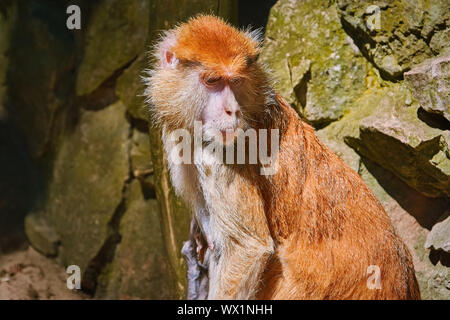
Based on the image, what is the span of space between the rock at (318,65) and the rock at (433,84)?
604 mm

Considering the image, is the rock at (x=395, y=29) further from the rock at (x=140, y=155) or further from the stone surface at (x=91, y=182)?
the stone surface at (x=91, y=182)

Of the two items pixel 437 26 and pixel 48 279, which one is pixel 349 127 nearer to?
pixel 437 26

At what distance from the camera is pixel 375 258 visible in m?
3.20

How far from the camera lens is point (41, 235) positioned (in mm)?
6219

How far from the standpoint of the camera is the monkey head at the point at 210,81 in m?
3.01

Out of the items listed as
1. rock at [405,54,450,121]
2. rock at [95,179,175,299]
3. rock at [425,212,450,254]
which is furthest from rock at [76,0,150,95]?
rock at [425,212,450,254]

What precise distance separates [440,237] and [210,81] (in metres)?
2.25

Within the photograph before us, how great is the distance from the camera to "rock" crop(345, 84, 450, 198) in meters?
3.75

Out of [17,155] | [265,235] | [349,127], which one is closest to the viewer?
[265,235]

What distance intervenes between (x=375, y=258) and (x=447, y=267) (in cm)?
114

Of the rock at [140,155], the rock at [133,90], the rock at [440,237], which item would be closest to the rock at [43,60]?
the rock at [133,90]

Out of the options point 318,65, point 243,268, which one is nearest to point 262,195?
point 243,268

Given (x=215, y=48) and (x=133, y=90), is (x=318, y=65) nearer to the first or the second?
(x=215, y=48)

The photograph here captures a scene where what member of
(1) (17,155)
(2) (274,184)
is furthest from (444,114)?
(1) (17,155)
